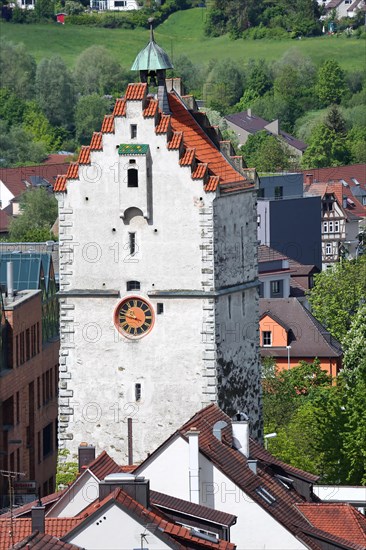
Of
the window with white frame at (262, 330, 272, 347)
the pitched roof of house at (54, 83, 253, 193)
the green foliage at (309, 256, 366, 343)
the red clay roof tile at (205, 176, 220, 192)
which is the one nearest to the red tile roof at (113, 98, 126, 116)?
the pitched roof of house at (54, 83, 253, 193)

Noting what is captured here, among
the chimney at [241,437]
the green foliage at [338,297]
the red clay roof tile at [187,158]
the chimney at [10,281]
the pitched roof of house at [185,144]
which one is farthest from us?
the green foliage at [338,297]

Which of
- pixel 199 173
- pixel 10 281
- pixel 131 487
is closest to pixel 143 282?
pixel 199 173

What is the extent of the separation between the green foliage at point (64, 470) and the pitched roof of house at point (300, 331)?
5102 centimetres

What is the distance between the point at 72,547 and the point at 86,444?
25698mm

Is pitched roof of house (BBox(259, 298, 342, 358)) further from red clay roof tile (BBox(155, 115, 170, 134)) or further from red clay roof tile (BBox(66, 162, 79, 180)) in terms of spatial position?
red clay roof tile (BBox(155, 115, 170, 134))

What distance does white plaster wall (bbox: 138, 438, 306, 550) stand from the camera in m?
64.8

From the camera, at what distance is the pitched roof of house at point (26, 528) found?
56906 millimetres

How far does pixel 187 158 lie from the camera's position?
8006 centimetres

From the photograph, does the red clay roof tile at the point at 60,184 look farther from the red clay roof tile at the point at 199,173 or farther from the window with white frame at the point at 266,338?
the window with white frame at the point at 266,338

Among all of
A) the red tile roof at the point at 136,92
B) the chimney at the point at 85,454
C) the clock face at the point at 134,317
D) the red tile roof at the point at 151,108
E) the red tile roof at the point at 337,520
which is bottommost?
the red tile roof at the point at 337,520

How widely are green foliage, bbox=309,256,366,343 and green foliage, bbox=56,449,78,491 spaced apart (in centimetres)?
5875

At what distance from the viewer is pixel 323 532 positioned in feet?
217

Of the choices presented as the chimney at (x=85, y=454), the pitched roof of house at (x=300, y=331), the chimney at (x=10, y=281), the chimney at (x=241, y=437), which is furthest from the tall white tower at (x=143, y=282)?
the pitched roof of house at (x=300, y=331)

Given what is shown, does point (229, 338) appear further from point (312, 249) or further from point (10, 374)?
point (312, 249)
